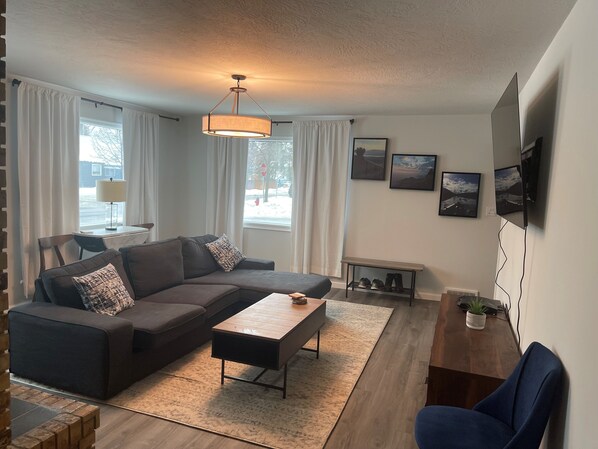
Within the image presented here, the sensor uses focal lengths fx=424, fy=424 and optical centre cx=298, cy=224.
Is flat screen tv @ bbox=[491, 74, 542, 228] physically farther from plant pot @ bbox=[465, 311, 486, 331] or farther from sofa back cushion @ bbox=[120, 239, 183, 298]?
sofa back cushion @ bbox=[120, 239, 183, 298]

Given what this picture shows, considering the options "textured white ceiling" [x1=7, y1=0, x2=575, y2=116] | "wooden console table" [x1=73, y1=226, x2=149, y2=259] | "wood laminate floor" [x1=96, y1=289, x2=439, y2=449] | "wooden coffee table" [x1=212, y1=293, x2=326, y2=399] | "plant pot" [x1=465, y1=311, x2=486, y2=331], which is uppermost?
"textured white ceiling" [x1=7, y1=0, x2=575, y2=116]

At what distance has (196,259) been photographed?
15.0 feet

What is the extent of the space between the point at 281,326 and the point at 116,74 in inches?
106

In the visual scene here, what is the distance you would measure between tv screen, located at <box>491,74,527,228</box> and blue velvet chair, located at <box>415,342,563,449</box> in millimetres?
794

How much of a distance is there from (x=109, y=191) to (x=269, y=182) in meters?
2.32

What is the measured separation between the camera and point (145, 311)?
321 centimetres

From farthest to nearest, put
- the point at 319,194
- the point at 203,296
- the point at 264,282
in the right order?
the point at 319,194, the point at 264,282, the point at 203,296

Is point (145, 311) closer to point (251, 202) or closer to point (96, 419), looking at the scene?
point (96, 419)

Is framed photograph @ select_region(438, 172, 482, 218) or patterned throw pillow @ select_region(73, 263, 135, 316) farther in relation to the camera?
framed photograph @ select_region(438, 172, 482, 218)

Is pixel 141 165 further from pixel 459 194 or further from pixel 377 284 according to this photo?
pixel 459 194

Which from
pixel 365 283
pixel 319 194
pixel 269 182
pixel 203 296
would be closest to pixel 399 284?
pixel 365 283

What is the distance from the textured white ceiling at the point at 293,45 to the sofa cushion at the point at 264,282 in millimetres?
1920

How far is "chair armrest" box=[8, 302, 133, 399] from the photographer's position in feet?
8.73

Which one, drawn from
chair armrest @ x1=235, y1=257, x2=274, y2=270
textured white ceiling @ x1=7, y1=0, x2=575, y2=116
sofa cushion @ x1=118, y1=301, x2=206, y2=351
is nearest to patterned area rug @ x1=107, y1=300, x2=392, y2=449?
sofa cushion @ x1=118, y1=301, x2=206, y2=351
